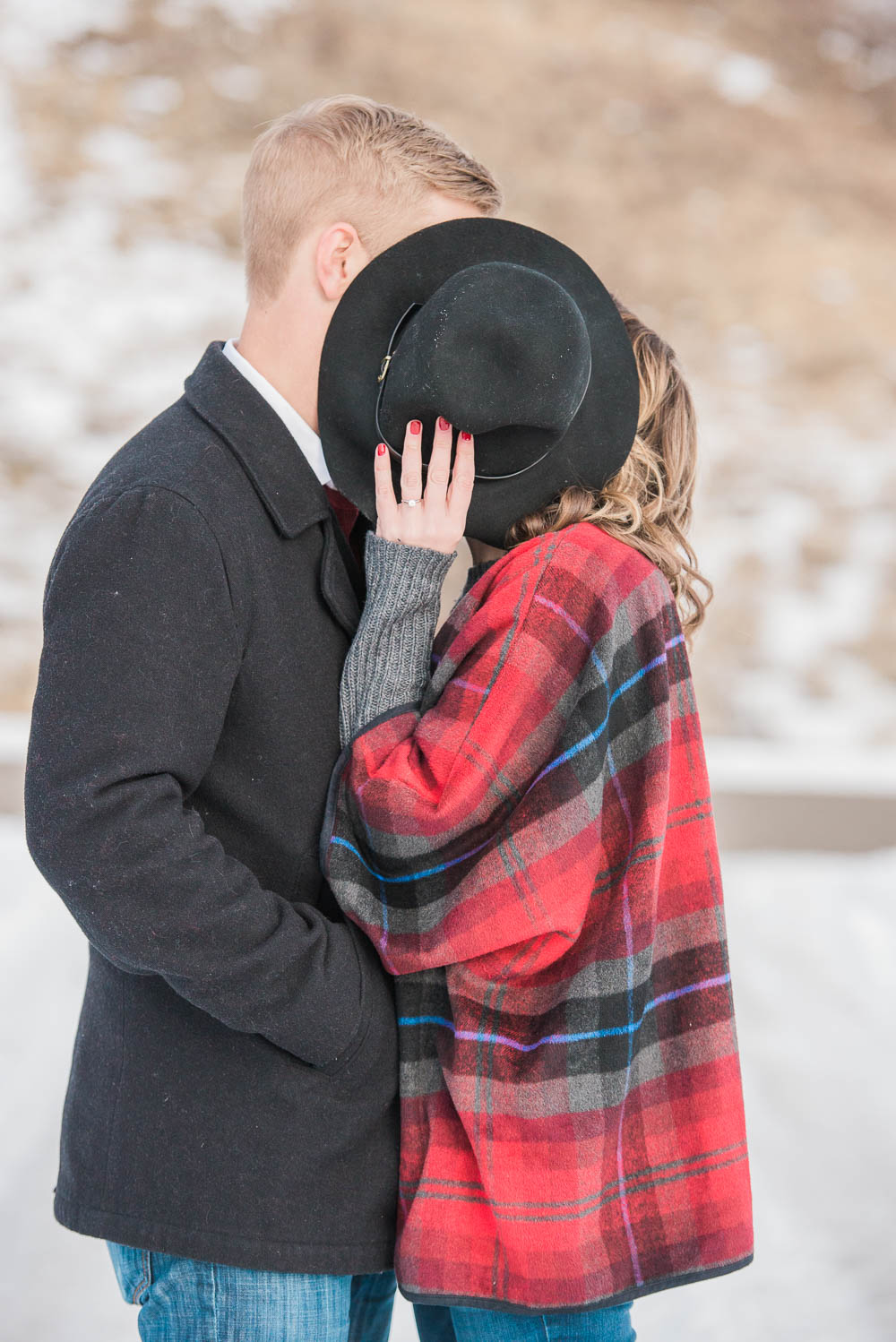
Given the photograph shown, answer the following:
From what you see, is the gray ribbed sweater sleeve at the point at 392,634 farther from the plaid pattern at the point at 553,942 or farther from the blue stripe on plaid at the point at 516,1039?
the blue stripe on plaid at the point at 516,1039

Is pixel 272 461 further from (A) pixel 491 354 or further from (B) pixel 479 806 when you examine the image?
(B) pixel 479 806

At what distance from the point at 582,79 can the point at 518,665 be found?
633 cm

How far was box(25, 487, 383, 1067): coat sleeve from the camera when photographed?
0.80m

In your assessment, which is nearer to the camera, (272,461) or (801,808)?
(272,461)

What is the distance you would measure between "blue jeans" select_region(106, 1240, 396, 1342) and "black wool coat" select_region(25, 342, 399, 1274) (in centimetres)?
3

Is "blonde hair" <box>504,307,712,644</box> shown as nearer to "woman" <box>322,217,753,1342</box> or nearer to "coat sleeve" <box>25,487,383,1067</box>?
"woman" <box>322,217,753,1342</box>

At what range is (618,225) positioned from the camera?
6.14 metres

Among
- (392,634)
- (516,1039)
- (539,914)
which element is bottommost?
(516,1039)

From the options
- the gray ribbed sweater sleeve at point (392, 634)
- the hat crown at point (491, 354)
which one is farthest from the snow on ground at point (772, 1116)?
the hat crown at point (491, 354)

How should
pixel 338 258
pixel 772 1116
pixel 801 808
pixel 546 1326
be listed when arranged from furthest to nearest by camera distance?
pixel 801 808
pixel 772 1116
pixel 338 258
pixel 546 1326

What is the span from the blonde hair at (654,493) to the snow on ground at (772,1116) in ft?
5.04

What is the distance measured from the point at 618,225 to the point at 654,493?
5627mm

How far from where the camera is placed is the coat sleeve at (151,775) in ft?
2.62

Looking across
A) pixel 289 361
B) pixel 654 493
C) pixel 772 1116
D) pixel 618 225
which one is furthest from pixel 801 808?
pixel 618 225
